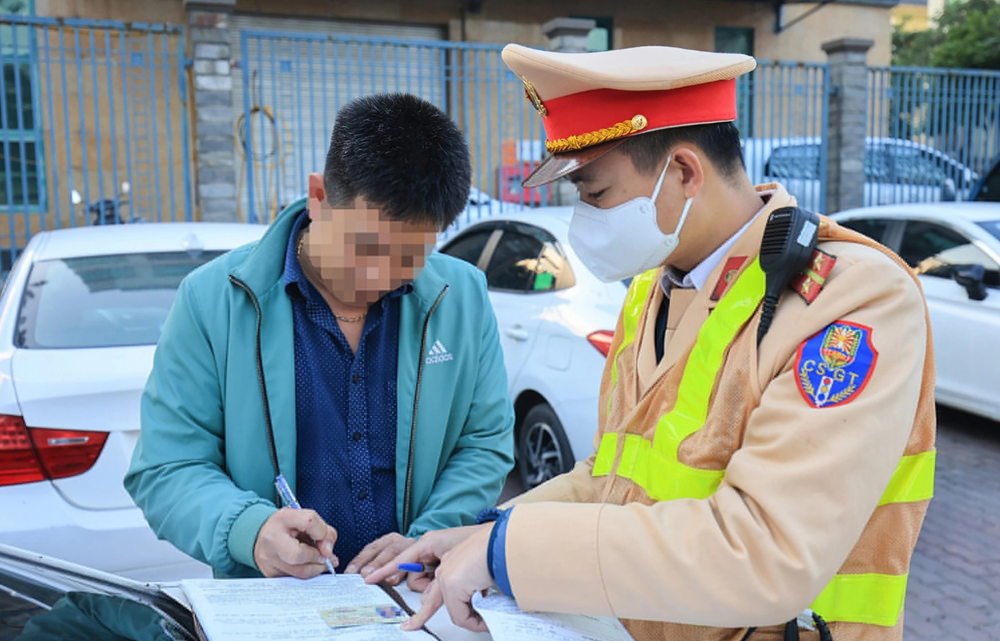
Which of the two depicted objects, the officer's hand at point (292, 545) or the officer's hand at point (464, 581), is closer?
the officer's hand at point (464, 581)

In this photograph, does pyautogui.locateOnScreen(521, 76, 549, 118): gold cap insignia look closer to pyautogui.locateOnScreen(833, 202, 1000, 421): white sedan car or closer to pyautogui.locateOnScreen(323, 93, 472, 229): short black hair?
pyautogui.locateOnScreen(323, 93, 472, 229): short black hair

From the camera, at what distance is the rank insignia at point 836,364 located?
1.18 metres

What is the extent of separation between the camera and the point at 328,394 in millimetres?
1817

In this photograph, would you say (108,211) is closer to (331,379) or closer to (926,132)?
(331,379)

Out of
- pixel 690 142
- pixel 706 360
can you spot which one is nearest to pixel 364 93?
pixel 690 142

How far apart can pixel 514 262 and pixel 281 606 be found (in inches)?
152

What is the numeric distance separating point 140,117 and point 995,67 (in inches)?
590

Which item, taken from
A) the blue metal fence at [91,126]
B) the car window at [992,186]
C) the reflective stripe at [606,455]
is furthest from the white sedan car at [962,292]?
the blue metal fence at [91,126]

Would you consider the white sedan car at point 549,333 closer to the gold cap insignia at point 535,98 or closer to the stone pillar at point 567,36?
the gold cap insignia at point 535,98

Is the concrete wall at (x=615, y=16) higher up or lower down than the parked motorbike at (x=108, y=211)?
higher up

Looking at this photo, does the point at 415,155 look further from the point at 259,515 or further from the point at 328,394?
the point at 259,515

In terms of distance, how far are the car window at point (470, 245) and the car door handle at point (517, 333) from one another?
936 millimetres

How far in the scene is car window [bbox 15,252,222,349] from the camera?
3283mm

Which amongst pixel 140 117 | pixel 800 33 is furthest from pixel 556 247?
pixel 800 33
